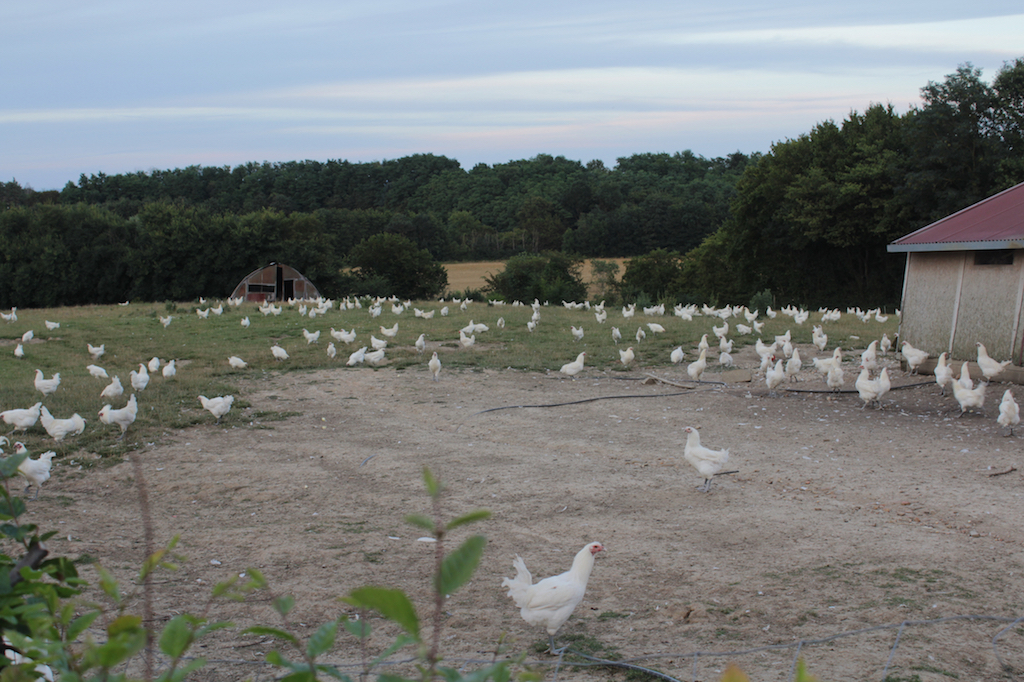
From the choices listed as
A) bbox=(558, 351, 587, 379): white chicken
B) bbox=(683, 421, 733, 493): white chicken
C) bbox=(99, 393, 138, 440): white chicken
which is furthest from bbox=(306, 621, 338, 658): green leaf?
bbox=(558, 351, 587, 379): white chicken

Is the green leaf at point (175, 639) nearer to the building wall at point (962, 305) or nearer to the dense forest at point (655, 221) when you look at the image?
the building wall at point (962, 305)

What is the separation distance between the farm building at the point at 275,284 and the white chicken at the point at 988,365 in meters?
36.0

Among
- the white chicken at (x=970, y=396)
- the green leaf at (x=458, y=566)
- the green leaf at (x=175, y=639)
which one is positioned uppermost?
the green leaf at (x=458, y=566)

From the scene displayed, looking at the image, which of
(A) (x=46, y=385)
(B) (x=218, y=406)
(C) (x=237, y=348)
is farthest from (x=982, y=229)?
(C) (x=237, y=348)

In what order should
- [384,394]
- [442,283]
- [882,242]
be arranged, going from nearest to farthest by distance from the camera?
[384,394] < [882,242] < [442,283]

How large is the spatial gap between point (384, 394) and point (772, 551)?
27.6 feet

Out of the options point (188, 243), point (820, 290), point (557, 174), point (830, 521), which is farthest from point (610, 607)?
point (557, 174)

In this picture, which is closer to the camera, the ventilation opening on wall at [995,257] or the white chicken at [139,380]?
the white chicken at [139,380]

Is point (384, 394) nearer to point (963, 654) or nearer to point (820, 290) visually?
point (963, 654)

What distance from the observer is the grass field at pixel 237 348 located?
10.9m

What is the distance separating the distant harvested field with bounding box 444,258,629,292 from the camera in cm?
5744

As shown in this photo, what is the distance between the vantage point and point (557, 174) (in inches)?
3231

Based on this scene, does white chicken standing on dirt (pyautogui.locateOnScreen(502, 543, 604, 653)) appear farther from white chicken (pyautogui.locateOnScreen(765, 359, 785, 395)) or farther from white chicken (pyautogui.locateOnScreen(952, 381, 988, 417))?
white chicken (pyautogui.locateOnScreen(765, 359, 785, 395))

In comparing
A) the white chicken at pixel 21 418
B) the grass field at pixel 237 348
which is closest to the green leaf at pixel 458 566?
the grass field at pixel 237 348
